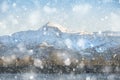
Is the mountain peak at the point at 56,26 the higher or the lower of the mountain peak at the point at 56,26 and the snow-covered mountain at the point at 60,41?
the higher

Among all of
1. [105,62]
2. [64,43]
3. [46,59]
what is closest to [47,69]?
[46,59]

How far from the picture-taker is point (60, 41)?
36.9ft

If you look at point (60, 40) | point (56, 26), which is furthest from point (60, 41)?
point (56, 26)

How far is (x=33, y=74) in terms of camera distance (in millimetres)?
10492

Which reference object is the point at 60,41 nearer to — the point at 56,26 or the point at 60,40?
the point at 60,40

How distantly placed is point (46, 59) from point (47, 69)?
0.39 m

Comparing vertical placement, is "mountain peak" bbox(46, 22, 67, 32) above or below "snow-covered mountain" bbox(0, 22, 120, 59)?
above

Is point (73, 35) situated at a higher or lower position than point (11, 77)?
higher

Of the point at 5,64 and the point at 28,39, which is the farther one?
the point at 28,39

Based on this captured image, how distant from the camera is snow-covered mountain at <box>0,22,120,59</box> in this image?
1071cm

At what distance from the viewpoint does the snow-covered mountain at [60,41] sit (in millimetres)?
10711

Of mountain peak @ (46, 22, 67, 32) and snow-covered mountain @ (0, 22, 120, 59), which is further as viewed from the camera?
mountain peak @ (46, 22, 67, 32)

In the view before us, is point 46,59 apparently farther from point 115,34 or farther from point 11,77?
point 115,34

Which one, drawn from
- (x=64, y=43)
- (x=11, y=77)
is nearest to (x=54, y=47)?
(x=64, y=43)
